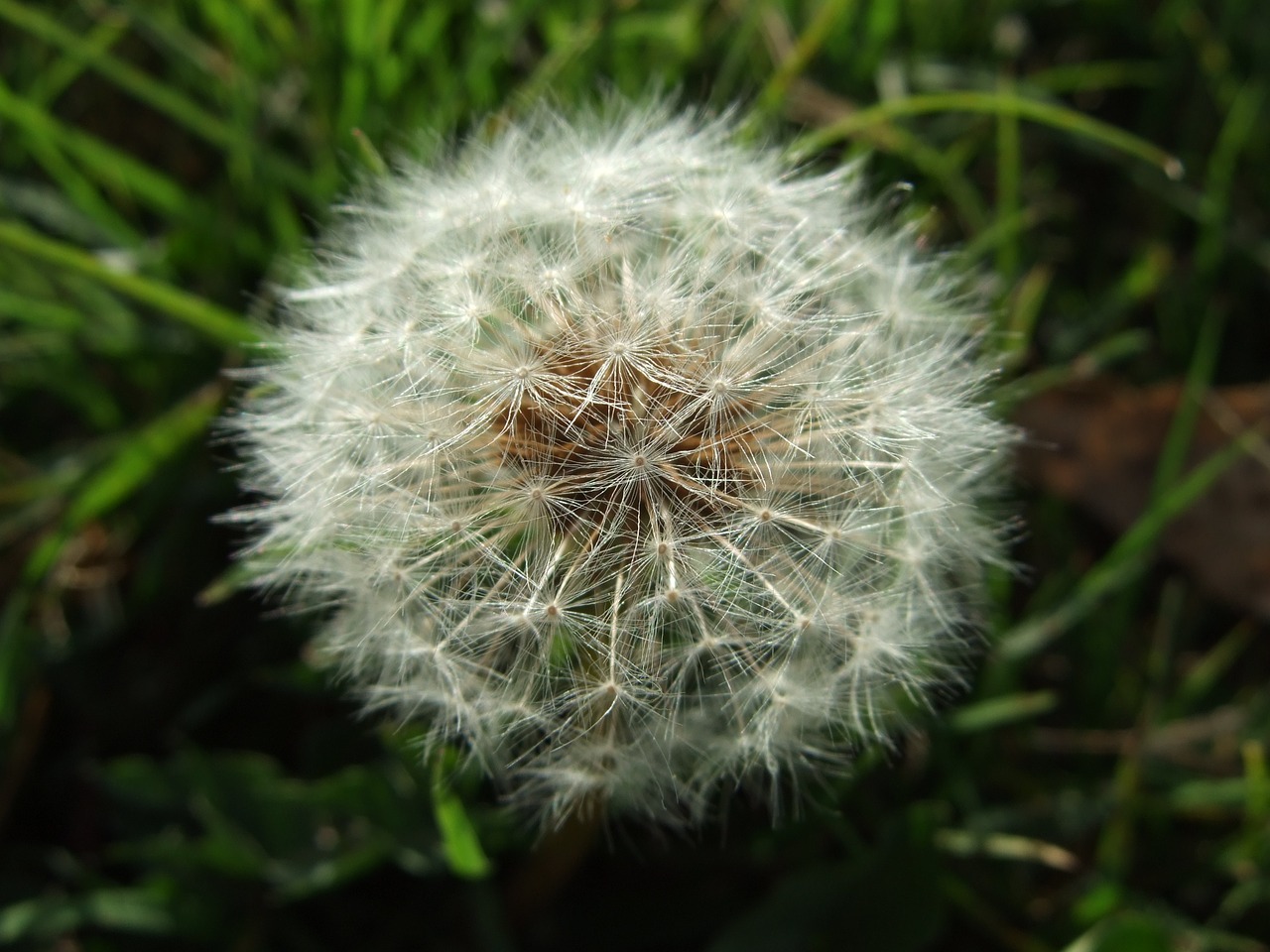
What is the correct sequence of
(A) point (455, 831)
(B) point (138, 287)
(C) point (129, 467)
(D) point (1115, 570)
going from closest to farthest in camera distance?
(A) point (455, 831) → (B) point (138, 287) → (C) point (129, 467) → (D) point (1115, 570)

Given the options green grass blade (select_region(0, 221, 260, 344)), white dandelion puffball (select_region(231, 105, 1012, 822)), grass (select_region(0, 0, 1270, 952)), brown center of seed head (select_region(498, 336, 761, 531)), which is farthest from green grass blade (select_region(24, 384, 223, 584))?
brown center of seed head (select_region(498, 336, 761, 531))

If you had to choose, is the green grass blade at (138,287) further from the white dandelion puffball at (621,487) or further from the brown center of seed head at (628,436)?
the brown center of seed head at (628,436)

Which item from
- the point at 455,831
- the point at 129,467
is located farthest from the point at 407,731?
the point at 129,467

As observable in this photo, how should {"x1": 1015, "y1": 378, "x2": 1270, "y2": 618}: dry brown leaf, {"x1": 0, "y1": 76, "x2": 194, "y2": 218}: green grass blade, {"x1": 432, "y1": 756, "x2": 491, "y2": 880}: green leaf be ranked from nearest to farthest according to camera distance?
{"x1": 432, "y1": 756, "x2": 491, "y2": 880}: green leaf < {"x1": 0, "y1": 76, "x2": 194, "y2": 218}: green grass blade < {"x1": 1015, "y1": 378, "x2": 1270, "y2": 618}: dry brown leaf

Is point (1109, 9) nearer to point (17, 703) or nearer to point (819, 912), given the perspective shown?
point (819, 912)

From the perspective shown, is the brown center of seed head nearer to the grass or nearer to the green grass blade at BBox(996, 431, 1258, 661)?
the grass

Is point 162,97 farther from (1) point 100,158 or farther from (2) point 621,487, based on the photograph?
(2) point 621,487

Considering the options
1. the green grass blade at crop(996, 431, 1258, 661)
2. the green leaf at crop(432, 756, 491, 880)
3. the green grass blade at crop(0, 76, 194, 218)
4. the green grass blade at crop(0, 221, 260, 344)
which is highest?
the green grass blade at crop(0, 76, 194, 218)
